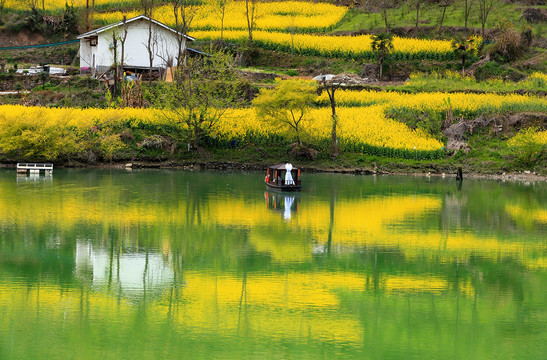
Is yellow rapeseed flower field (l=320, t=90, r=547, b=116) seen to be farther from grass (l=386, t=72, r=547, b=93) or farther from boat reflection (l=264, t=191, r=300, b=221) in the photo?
boat reflection (l=264, t=191, r=300, b=221)

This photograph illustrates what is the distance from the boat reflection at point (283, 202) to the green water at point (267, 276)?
252 millimetres

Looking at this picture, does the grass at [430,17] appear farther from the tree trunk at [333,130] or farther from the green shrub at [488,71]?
the tree trunk at [333,130]

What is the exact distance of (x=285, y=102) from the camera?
40.6m

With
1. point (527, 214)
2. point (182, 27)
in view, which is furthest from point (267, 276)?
point (182, 27)

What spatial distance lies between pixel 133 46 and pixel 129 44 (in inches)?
13.9

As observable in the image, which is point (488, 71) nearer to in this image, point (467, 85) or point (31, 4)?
point (467, 85)

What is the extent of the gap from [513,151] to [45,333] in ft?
112

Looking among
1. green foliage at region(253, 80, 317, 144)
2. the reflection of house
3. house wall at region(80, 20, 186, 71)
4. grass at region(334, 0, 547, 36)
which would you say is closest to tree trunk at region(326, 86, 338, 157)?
green foliage at region(253, 80, 317, 144)

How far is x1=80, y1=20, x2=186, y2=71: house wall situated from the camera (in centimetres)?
5444

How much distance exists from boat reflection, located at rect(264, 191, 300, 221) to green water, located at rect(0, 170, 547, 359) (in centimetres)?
25

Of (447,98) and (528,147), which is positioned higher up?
(447,98)

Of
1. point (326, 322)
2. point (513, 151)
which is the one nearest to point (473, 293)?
point (326, 322)

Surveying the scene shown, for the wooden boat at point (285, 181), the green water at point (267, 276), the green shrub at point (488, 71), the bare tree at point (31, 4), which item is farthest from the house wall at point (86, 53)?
the green shrub at point (488, 71)

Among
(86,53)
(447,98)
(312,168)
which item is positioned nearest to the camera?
(312,168)
